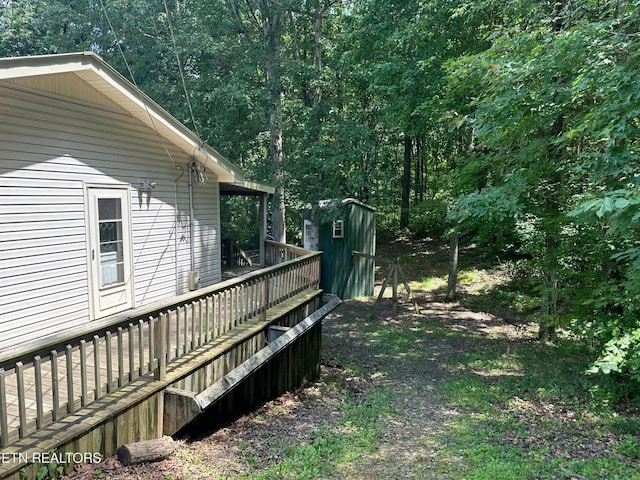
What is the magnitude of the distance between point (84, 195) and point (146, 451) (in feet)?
12.4

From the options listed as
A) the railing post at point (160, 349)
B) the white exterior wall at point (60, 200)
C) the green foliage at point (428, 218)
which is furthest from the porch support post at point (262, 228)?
the railing post at point (160, 349)

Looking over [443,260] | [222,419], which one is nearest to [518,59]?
[222,419]

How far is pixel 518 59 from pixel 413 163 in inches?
814

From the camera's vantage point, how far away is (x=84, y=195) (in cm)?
577

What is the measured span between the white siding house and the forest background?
11.6 feet

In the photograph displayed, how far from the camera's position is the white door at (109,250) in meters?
5.99

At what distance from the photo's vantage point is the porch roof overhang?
458 cm

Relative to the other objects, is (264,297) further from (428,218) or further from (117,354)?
(428,218)

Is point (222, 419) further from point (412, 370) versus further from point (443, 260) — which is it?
point (443, 260)

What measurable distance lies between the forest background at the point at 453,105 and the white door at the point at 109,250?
4559 mm

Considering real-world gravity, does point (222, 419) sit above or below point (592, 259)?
below

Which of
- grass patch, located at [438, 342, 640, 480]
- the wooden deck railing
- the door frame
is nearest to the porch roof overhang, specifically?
the door frame

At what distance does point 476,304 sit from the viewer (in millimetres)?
13398

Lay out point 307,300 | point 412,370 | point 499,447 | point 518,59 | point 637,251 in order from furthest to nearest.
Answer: point 412,370 → point 307,300 → point 518,59 → point 499,447 → point 637,251
